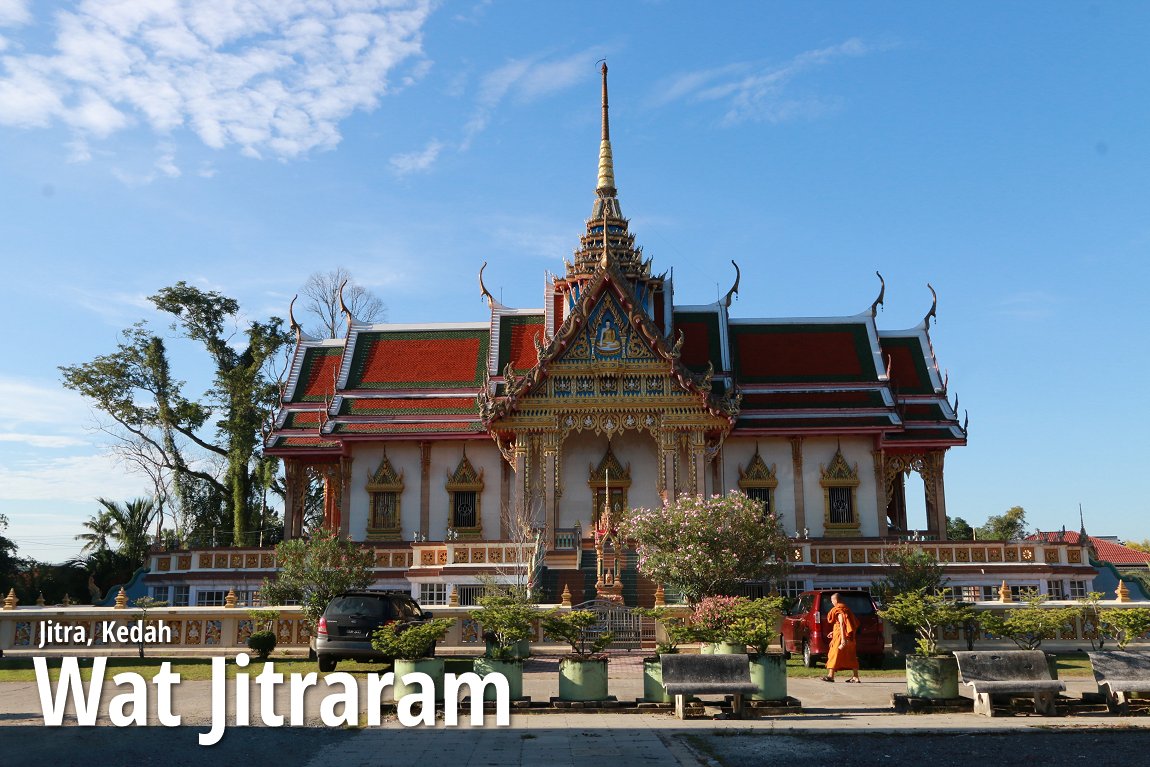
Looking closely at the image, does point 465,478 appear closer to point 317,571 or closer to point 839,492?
point 317,571

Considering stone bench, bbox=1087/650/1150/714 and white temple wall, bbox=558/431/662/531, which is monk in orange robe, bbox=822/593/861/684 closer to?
stone bench, bbox=1087/650/1150/714

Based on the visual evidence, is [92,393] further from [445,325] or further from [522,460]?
[522,460]

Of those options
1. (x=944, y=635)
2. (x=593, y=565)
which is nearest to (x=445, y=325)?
(x=593, y=565)

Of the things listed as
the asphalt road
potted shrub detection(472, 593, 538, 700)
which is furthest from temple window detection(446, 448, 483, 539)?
the asphalt road

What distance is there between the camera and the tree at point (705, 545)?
21641mm

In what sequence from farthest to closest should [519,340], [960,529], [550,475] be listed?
[960,529] < [519,340] < [550,475]

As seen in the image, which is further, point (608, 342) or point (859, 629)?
point (608, 342)

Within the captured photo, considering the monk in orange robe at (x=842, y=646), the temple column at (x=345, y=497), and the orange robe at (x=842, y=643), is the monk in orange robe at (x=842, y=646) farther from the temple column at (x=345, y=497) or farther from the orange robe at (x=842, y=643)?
the temple column at (x=345, y=497)

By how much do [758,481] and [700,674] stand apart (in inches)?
767

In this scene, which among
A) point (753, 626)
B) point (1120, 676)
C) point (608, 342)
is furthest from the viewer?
point (608, 342)

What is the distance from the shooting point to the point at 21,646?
2008cm

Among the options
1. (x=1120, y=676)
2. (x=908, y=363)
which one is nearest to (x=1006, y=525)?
(x=908, y=363)

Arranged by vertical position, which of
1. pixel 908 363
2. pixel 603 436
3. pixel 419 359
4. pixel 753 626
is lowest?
pixel 753 626

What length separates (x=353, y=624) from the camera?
52.4 feet
